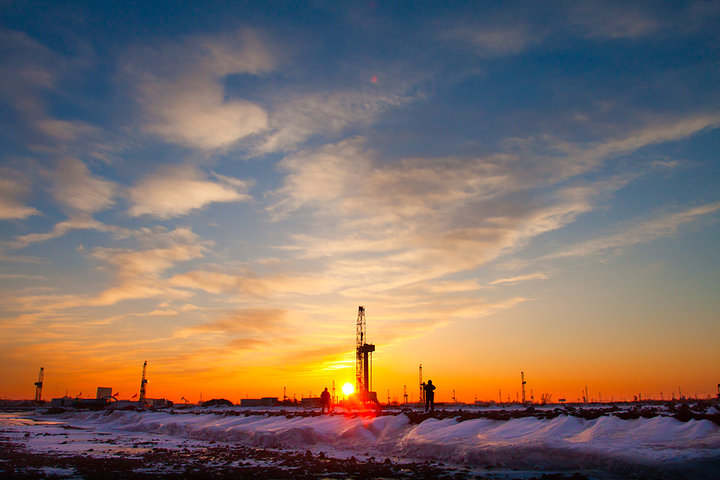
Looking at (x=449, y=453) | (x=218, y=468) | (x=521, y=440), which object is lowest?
(x=218, y=468)

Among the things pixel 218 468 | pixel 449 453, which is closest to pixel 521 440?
pixel 449 453

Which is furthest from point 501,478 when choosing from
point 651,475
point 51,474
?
point 51,474

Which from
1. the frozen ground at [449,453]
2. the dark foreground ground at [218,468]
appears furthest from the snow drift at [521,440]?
the dark foreground ground at [218,468]

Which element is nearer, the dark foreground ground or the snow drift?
the snow drift

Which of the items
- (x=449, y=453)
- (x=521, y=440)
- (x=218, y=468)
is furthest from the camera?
(x=449, y=453)

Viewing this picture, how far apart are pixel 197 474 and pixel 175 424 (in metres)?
36.7

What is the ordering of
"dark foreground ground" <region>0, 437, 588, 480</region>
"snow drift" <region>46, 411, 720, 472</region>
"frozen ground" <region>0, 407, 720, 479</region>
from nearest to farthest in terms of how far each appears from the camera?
"snow drift" <region>46, 411, 720, 472</region>
"frozen ground" <region>0, 407, 720, 479</region>
"dark foreground ground" <region>0, 437, 588, 480</region>

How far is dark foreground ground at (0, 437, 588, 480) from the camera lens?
20.8m

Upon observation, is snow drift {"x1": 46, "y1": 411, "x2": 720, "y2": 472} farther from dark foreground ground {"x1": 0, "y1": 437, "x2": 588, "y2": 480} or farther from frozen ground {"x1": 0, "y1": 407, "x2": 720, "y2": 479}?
dark foreground ground {"x1": 0, "y1": 437, "x2": 588, "y2": 480}

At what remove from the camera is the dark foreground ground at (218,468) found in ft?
68.3

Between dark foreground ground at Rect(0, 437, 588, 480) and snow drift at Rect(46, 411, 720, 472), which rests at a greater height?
snow drift at Rect(46, 411, 720, 472)

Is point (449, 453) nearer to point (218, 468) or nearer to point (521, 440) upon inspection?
point (521, 440)

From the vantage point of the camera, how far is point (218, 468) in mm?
23594

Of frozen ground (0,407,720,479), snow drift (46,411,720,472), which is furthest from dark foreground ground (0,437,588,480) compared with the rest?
snow drift (46,411,720,472)
